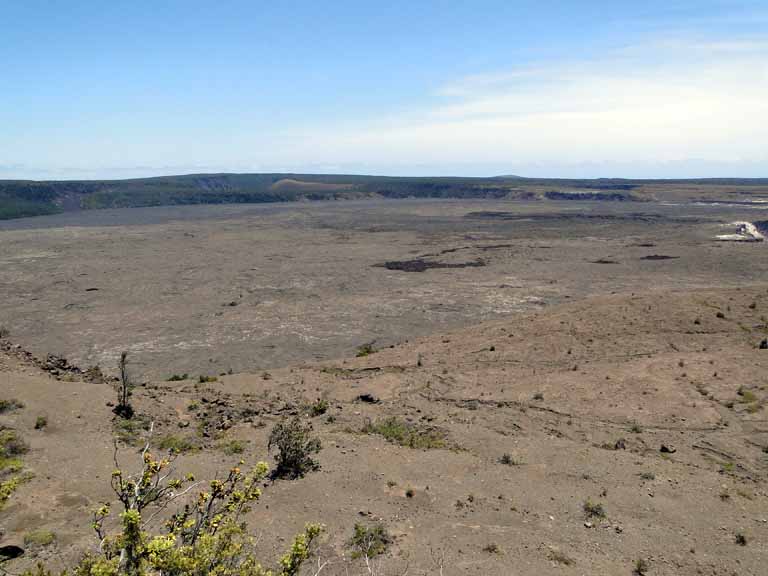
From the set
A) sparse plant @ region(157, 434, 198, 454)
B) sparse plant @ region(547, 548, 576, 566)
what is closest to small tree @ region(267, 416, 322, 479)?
sparse plant @ region(157, 434, 198, 454)

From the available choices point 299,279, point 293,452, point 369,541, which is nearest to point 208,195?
point 299,279

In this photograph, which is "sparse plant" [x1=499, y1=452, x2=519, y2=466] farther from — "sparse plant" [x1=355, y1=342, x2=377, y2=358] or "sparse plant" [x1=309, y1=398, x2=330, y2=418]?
"sparse plant" [x1=355, y1=342, x2=377, y2=358]

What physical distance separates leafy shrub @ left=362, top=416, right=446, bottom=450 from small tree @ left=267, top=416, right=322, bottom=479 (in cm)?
192

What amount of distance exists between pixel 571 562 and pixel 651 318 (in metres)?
16.4

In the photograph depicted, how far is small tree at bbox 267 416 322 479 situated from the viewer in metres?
10.7

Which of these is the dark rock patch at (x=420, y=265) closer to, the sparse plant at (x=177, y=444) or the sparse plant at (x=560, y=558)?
the sparse plant at (x=177, y=444)

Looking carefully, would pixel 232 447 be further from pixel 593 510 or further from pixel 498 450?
pixel 593 510

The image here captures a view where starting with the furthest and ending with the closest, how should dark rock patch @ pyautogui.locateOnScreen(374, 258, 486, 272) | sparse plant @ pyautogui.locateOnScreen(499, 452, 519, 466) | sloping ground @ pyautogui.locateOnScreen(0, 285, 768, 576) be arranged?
dark rock patch @ pyautogui.locateOnScreen(374, 258, 486, 272) → sparse plant @ pyautogui.locateOnScreen(499, 452, 519, 466) → sloping ground @ pyautogui.locateOnScreen(0, 285, 768, 576)

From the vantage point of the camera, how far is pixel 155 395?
15125mm

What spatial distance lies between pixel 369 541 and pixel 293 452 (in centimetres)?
289

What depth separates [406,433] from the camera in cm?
1309

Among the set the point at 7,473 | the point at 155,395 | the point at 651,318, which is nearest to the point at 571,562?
the point at 7,473

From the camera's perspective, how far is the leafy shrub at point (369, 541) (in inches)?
326

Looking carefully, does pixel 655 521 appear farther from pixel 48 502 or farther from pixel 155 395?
pixel 155 395
